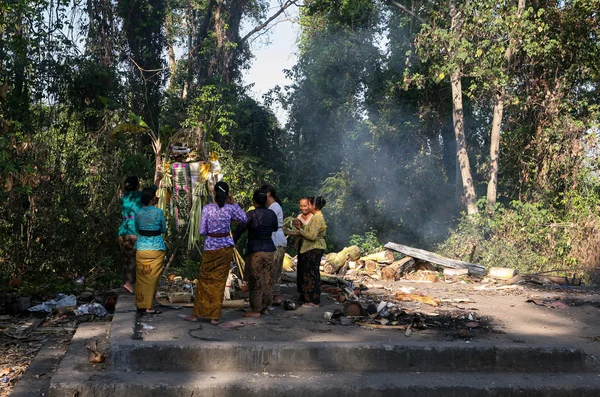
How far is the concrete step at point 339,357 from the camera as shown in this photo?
5.69 m

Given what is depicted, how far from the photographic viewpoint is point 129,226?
8.34m

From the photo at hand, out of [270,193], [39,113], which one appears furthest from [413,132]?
[270,193]

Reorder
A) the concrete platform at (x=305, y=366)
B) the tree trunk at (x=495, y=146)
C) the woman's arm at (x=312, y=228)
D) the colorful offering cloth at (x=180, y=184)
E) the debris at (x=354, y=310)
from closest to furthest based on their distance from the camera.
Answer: the concrete platform at (x=305, y=366), the debris at (x=354, y=310), the woman's arm at (x=312, y=228), the colorful offering cloth at (x=180, y=184), the tree trunk at (x=495, y=146)

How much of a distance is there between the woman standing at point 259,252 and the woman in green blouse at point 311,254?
103 centimetres

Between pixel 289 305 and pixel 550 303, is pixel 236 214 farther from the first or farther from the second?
pixel 550 303

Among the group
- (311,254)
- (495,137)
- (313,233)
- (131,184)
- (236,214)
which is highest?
(495,137)

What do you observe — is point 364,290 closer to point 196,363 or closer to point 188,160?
point 188,160

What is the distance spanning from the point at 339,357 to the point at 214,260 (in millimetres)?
1890

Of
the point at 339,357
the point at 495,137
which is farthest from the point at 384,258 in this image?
the point at 339,357

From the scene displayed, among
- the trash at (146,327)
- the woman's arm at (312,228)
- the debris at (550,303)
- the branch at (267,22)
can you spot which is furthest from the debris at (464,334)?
the branch at (267,22)

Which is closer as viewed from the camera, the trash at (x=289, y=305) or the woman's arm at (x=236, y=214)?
the woman's arm at (x=236, y=214)

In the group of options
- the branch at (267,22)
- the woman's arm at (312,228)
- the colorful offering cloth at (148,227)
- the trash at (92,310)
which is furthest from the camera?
the branch at (267,22)

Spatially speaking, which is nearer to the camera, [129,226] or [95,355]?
[95,355]

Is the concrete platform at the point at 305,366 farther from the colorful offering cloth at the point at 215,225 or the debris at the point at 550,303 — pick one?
the debris at the point at 550,303
